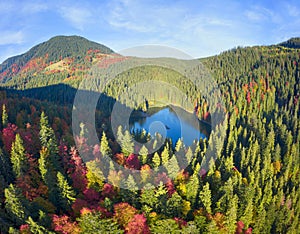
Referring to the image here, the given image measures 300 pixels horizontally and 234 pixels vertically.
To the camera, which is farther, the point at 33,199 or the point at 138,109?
the point at 138,109

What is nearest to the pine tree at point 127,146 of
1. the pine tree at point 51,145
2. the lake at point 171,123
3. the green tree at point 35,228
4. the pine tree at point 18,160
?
the pine tree at point 51,145

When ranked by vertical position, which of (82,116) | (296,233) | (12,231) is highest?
(82,116)

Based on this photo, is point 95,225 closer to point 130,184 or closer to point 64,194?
point 64,194

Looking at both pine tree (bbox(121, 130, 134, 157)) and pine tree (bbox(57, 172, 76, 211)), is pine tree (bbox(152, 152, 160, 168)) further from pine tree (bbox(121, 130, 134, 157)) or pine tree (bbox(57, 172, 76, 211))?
pine tree (bbox(57, 172, 76, 211))

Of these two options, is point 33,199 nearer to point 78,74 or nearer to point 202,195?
point 202,195

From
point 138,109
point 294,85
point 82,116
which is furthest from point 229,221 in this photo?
point 294,85

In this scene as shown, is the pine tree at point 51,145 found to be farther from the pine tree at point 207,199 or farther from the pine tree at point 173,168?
the pine tree at point 207,199

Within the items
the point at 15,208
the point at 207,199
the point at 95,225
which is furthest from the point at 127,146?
the point at 15,208

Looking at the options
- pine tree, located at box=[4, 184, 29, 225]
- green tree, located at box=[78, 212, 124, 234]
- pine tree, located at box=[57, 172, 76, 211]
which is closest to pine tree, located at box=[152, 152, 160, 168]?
pine tree, located at box=[57, 172, 76, 211]
